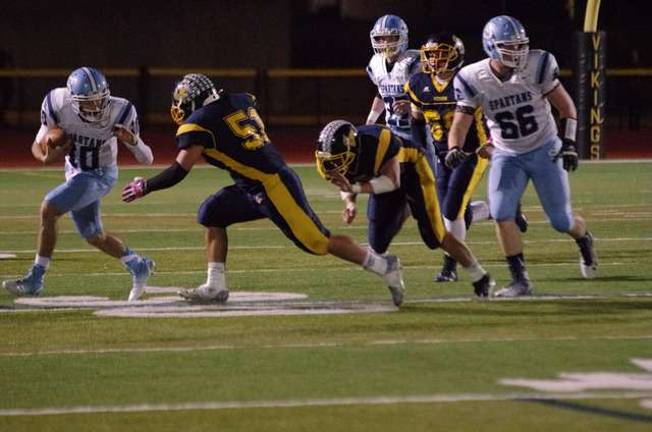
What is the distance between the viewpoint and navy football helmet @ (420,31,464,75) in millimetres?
10133

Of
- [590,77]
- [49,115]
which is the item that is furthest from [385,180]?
[590,77]

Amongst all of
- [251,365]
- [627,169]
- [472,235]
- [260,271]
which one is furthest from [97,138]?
[627,169]

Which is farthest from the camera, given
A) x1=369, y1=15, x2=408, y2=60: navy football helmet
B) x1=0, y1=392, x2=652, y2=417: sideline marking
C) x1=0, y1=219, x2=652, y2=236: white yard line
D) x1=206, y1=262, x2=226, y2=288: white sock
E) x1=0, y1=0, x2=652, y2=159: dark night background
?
x1=0, y1=0, x2=652, y2=159: dark night background

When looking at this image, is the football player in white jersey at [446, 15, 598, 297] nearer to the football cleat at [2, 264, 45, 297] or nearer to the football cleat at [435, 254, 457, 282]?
the football cleat at [435, 254, 457, 282]

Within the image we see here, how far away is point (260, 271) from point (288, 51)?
22.2 metres

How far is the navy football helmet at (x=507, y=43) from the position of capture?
9000 mm

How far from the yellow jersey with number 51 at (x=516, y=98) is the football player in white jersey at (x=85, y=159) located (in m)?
1.90

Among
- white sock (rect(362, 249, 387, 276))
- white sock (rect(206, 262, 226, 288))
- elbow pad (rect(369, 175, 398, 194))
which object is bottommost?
white sock (rect(206, 262, 226, 288))

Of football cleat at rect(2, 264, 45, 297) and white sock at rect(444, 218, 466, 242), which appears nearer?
football cleat at rect(2, 264, 45, 297)

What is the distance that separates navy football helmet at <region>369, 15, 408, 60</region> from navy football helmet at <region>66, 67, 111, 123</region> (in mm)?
3034

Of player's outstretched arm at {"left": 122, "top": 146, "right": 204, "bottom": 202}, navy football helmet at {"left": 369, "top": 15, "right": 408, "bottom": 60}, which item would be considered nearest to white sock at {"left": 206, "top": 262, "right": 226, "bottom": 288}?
player's outstretched arm at {"left": 122, "top": 146, "right": 204, "bottom": 202}

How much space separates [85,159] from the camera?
943cm

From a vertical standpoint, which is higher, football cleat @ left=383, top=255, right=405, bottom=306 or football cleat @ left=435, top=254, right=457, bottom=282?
football cleat @ left=383, top=255, right=405, bottom=306

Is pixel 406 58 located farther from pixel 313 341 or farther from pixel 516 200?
pixel 313 341
